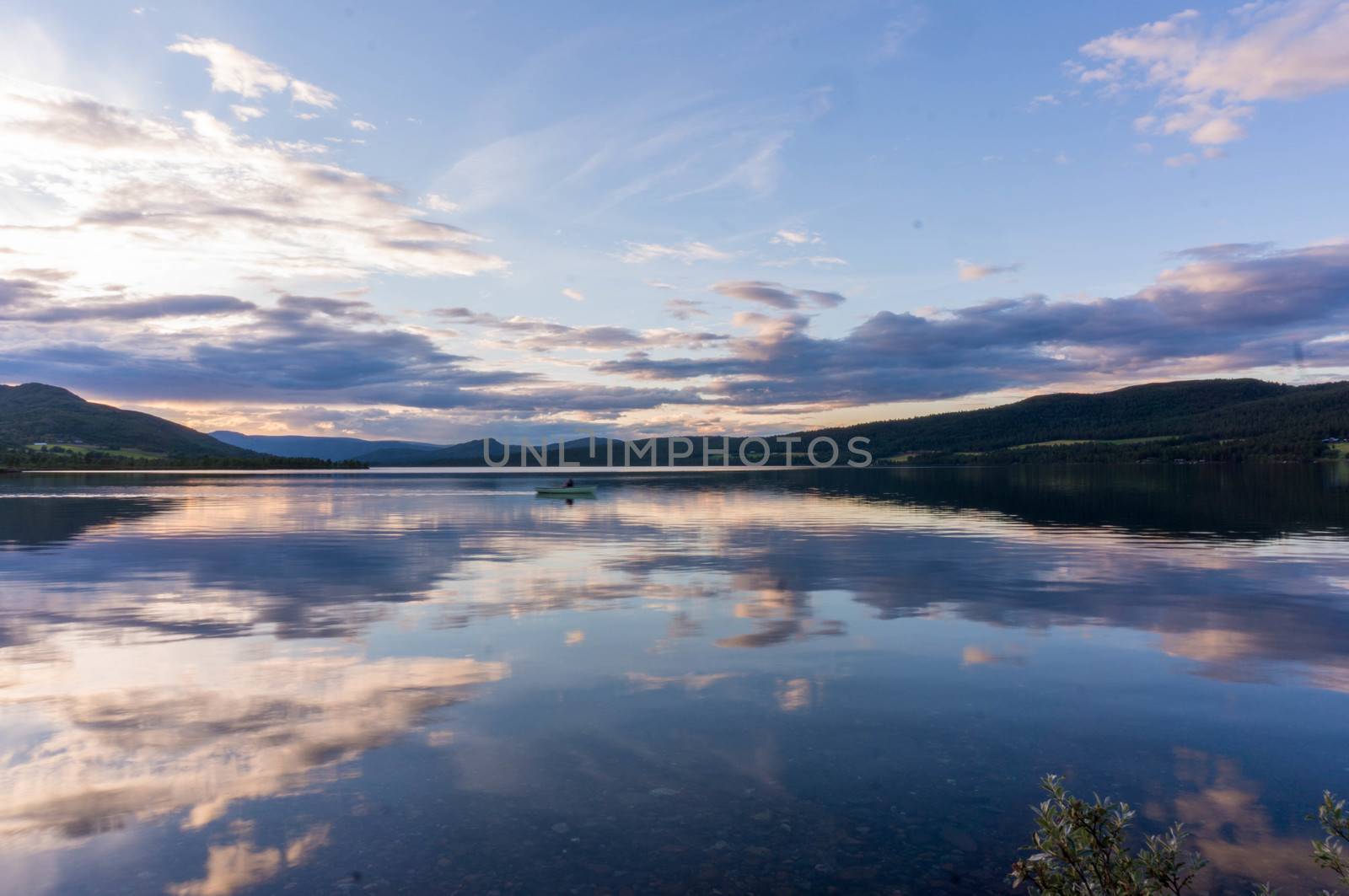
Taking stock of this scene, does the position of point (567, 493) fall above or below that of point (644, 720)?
above

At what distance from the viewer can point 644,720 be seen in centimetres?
1542

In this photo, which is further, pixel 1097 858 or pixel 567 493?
pixel 567 493

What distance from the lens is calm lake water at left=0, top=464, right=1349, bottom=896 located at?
10.3 m

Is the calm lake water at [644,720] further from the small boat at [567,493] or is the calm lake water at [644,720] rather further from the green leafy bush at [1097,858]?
the small boat at [567,493]

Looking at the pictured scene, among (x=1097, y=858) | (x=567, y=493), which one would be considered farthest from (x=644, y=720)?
(x=567, y=493)

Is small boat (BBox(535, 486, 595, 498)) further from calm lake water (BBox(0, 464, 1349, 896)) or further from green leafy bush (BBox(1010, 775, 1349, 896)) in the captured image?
green leafy bush (BBox(1010, 775, 1349, 896))

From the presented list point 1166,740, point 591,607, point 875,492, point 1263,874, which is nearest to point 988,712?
point 1166,740

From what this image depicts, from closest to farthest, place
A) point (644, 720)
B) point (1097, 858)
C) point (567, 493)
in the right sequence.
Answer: point (1097, 858) → point (644, 720) → point (567, 493)

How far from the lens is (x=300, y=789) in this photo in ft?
40.0

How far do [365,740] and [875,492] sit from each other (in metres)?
102

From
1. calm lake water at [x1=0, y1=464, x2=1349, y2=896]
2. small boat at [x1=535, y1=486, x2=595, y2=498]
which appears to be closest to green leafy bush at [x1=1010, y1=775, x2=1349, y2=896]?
calm lake water at [x1=0, y1=464, x2=1349, y2=896]

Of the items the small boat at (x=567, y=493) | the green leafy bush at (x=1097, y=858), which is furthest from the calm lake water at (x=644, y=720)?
the small boat at (x=567, y=493)

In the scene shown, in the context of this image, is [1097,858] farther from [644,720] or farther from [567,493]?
[567,493]

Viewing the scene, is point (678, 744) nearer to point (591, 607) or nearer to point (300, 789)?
point (300, 789)
